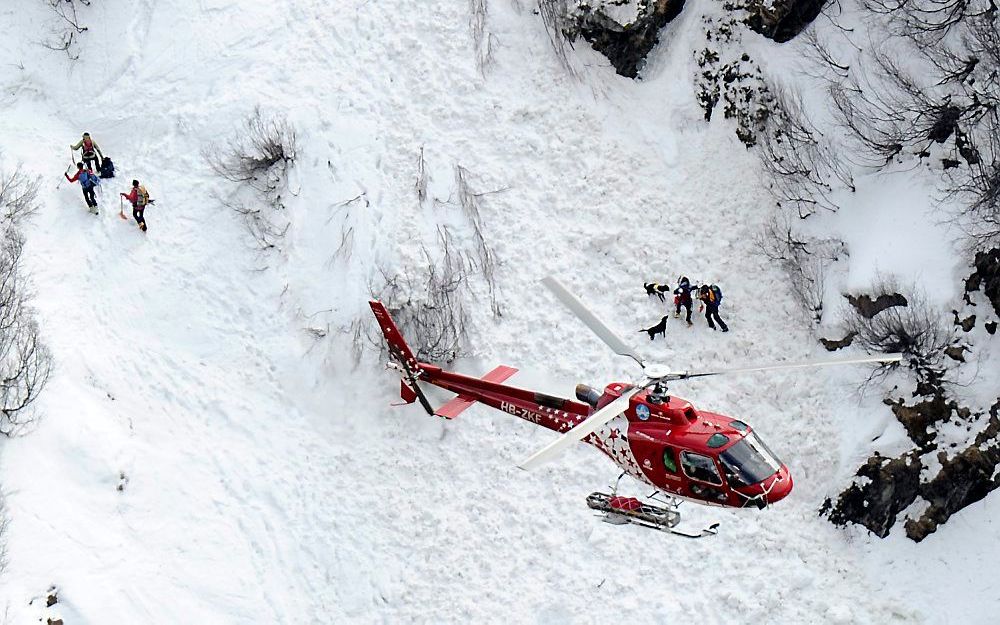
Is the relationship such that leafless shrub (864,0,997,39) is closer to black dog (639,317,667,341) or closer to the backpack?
black dog (639,317,667,341)

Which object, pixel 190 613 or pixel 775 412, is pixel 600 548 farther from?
pixel 190 613

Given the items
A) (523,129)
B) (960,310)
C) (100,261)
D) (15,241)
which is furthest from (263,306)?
(960,310)

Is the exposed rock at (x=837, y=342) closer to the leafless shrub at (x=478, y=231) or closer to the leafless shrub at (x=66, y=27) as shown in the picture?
the leafless shrub at (x=478, y=231)

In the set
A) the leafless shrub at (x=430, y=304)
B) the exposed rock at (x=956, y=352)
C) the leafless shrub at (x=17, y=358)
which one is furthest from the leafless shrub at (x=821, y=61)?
the leafless shrub at (x=17, y=358)

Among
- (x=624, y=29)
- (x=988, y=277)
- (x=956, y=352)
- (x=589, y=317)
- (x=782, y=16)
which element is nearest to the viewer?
(x=589, y=317)

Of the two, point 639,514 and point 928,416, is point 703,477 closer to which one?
point 639,514

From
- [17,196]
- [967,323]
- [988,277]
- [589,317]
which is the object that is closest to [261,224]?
[17,196]
